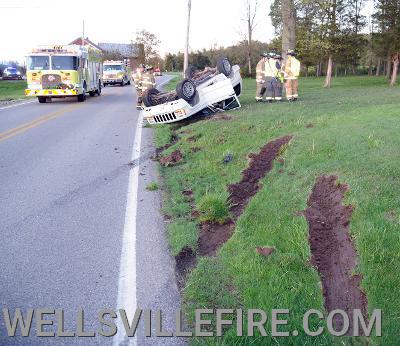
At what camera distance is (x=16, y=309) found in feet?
12.8

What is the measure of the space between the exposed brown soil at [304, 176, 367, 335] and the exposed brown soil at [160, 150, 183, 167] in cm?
345

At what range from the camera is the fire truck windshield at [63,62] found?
22.5 meters

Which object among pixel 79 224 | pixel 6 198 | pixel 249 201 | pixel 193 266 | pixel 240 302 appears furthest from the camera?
pixel 6 198

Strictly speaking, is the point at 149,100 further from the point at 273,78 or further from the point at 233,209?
the point at 233,209

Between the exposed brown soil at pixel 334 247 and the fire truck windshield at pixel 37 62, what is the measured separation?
62.8 feet

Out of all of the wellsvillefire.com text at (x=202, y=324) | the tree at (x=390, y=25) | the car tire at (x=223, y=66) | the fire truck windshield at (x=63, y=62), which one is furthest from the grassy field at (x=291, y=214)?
the tree at (x=390, y=25)

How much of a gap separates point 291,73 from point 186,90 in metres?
3.98

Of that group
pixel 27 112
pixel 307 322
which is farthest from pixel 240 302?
pixel 27 112

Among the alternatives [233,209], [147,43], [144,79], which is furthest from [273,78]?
[147,43]

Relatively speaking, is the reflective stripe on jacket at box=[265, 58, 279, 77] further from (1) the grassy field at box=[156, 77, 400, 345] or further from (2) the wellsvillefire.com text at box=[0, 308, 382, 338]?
(2) the wellsvillefire.com text at box=[0, 308, 382, 338]

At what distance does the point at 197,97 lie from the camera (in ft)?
44.5

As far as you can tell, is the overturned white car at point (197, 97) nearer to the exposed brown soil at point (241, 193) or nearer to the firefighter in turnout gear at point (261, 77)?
the firefighter in turnout gear at point (261, 77)

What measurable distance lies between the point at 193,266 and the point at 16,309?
168 centimetres

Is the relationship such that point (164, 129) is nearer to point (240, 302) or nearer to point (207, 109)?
point (207, 109)
